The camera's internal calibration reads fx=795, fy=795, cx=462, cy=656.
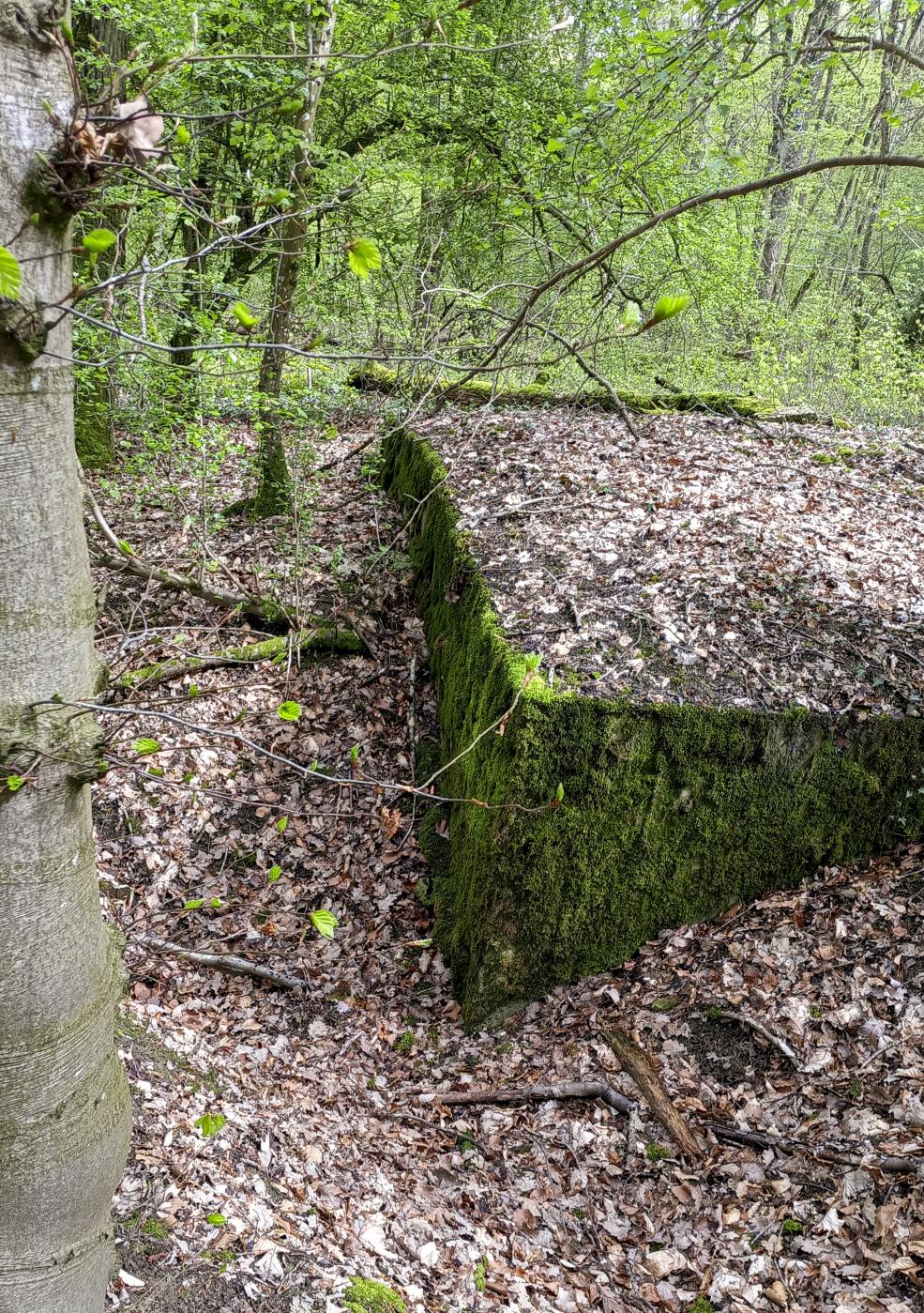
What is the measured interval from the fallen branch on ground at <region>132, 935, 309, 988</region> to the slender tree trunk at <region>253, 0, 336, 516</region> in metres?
3.91

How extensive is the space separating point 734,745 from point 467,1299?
2806 millimetres

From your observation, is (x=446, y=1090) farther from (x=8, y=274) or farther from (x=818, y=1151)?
(x=8, y=274)

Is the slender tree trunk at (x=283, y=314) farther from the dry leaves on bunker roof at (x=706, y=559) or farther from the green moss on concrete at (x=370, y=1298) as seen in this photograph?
the green moss on concrete at (x=370, y=1298)

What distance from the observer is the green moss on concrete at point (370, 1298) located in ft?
9.18

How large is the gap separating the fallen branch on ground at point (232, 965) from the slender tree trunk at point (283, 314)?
391 cm

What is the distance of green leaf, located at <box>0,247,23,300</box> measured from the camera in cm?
109

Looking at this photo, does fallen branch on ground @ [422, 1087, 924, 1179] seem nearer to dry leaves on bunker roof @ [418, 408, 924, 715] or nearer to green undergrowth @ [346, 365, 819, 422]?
dry leaves on bunker roof @ [418, 408, 924, 715]

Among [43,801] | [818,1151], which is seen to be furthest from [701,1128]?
[43,801]

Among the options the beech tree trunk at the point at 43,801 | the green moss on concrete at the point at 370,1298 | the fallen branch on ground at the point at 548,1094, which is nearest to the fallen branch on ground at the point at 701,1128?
the fallen branch on ground at the point at 548,1094

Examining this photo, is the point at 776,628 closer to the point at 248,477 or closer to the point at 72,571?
the point at 72,571

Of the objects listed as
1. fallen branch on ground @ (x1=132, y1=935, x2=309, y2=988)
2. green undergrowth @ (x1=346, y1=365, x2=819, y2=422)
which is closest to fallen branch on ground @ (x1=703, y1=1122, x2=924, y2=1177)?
fallen branch on ground @ (x1=132, y1=935, x2=309, y2=988)

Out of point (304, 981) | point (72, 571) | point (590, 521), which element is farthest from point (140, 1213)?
point (590, 521)

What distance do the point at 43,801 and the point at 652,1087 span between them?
10.9 ft

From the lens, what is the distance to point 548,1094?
3.97 meters
